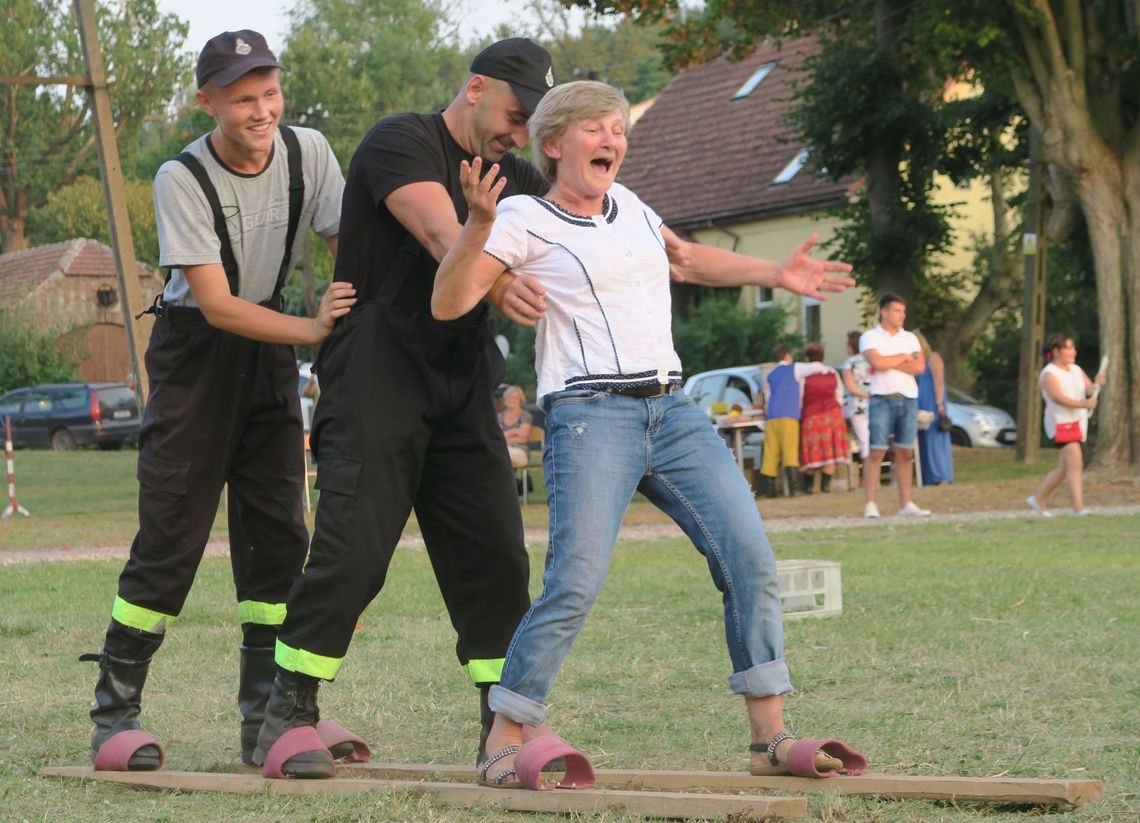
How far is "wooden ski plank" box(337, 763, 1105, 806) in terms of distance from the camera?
Answer: 14.2 feet

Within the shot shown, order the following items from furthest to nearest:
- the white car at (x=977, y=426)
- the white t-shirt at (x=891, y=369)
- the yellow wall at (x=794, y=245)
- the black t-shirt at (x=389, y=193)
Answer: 1. the yellow wall at (x=794, y=245)
2. the white car at (x=977, y=426)
3. the white t-shirt at (x=891, y=369)
4. the black t-shirt at (x=389, y=193)

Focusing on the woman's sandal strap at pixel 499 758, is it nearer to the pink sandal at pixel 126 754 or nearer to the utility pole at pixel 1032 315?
the pink sandal at pixel 126 754

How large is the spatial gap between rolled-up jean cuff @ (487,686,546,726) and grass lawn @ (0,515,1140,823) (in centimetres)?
30

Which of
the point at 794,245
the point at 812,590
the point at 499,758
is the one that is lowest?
the point at 812,590

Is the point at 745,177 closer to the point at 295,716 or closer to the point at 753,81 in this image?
the point at 753,81

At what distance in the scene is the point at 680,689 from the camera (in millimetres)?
6824

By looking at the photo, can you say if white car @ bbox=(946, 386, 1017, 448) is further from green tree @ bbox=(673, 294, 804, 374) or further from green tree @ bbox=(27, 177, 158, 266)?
green tree @ bbox=(27, 177, 158, 266)

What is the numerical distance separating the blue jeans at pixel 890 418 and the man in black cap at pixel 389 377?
38.3 ft

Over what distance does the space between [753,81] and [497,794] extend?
43.3 m

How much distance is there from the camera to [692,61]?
23688 millimetres

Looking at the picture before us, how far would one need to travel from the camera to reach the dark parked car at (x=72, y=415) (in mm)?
42719

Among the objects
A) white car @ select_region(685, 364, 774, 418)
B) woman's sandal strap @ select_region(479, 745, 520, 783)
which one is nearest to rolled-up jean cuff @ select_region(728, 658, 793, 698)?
woman's sandal strap @ select_region(479, 745, 520, 783)

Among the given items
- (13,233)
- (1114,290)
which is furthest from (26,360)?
(1114,290)

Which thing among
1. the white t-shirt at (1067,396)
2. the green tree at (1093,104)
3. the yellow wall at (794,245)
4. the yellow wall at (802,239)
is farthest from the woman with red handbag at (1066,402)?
the yellow wall at (794,245)
